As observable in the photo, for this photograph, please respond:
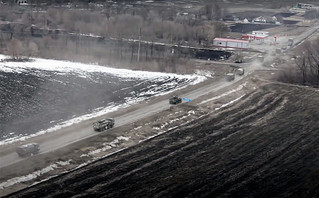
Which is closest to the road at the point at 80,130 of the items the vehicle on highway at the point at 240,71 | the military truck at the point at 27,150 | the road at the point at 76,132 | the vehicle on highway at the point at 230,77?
the road at the point at 76,132

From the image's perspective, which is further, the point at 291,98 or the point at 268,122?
the point at 291,98

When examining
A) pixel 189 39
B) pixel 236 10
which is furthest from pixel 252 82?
pixel 236 10

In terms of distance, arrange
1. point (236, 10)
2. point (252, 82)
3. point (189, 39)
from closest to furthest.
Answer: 1. point (252, 82)
2. point (189, 39)
3. point (236, 10)

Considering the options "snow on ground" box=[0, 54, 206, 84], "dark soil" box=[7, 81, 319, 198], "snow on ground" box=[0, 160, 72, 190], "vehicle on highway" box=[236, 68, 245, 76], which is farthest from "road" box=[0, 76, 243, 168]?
"vehicle on highway" box=[236, 68, 245, 76]

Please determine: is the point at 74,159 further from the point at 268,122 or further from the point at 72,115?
the point at 268,122

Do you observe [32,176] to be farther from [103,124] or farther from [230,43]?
[230,43]

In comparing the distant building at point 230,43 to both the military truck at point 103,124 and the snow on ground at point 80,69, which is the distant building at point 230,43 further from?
the military truck at point 103,124

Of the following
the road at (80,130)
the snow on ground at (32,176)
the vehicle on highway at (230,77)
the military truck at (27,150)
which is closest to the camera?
the snow on ground at (32,176)
